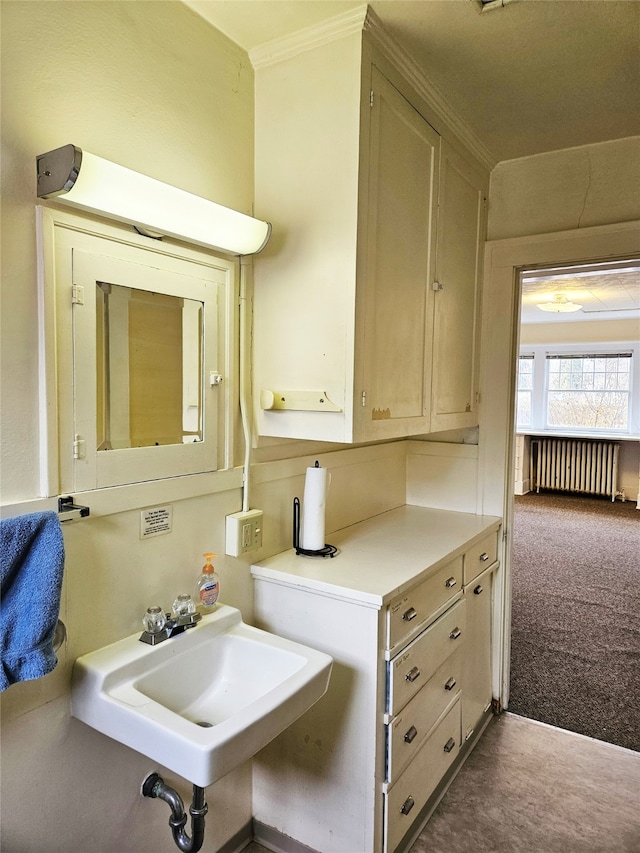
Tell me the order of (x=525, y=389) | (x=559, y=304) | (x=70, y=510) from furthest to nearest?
(x=525, y=389) < (x=559, y=304) < (x=70, y=510)

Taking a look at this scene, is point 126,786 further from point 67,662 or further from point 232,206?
point 232,206

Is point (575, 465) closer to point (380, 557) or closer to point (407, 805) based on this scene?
point (380, 557)

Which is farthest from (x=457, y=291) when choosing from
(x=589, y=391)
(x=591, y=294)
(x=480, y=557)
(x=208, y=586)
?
(x=589, y=391)

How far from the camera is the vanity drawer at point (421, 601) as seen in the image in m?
1.56

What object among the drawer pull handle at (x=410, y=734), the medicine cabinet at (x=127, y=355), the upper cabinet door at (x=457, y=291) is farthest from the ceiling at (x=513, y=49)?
the drawer pull handle at (x=410, y=734)

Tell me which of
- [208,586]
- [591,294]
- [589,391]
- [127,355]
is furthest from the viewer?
[589,391]

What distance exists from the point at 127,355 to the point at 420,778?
5.12 feet

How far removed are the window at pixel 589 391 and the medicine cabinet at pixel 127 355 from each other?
669 cm

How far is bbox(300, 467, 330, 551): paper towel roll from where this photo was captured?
1813 mm

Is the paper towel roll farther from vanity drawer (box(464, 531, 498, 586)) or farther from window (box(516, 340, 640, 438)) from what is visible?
window (box(516, 340, 640, 438))

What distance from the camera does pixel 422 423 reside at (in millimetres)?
1960

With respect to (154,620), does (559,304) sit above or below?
above

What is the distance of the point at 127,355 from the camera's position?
1.34m

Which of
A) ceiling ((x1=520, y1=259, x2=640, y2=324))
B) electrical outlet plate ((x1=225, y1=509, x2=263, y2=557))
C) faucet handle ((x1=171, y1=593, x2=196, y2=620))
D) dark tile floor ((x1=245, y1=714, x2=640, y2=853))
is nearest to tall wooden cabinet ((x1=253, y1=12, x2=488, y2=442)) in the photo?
electrical outlet plate ((x1=225, y1=509, x2=263, y2=557))
